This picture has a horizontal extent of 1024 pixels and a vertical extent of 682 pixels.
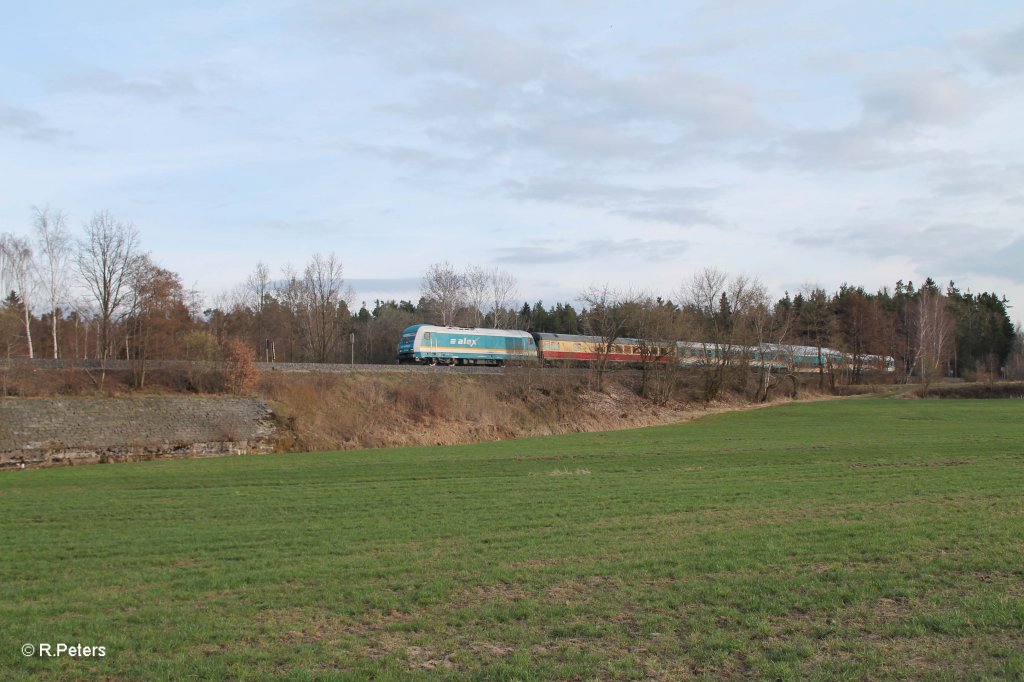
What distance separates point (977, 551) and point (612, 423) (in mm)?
41796

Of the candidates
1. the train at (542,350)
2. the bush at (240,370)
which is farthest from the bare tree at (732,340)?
the bush at (240,370)

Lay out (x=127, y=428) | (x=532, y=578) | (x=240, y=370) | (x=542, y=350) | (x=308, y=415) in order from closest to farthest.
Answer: (x=532, y=578) → (x=127, y=428) → (x=308, y=415) → (x=240, y=370) → (x=542, y=350)

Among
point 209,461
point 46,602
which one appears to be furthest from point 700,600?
point 209,461

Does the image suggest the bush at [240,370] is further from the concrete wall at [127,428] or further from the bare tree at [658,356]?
the bare tree at [658,356]

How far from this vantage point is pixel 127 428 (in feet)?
121

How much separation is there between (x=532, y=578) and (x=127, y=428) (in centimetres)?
3295

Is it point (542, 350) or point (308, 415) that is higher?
point (542, 350)

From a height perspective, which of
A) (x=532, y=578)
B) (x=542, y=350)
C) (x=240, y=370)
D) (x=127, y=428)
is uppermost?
(x=542, y=350)

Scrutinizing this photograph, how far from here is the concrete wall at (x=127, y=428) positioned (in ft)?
111

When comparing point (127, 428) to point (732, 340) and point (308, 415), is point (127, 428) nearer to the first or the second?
point (308, 415)

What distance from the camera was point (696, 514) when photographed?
1570cm

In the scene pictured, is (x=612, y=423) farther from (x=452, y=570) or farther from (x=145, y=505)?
(x=452, y=570)

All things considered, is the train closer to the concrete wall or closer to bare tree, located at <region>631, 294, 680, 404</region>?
bare tree, located at <region>631, 294, 680, 404</region>

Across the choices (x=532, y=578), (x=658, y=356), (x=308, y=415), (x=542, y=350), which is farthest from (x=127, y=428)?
(x=658, y=356)
